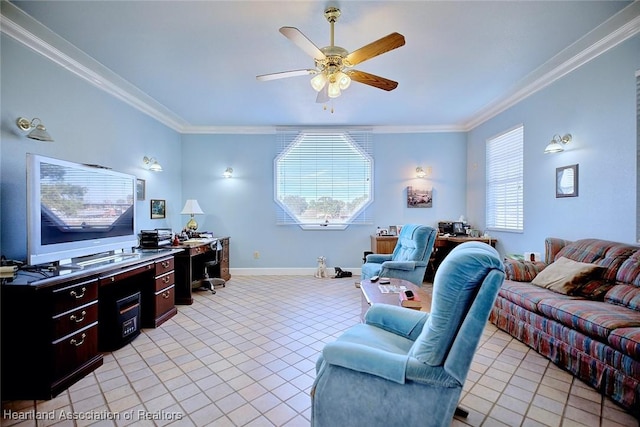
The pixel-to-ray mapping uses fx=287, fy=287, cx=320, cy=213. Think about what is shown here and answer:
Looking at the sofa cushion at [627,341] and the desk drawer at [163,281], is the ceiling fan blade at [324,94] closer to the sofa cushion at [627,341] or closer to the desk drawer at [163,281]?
the desk drawer at [163,281]

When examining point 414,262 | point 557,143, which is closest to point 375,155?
point 414,262

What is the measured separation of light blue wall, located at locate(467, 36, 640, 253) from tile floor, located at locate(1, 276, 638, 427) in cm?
148

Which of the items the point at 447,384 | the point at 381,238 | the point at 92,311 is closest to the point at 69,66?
the point at 92,311

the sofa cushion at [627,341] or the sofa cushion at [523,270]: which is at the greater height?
the sofa cushion at [523,270]

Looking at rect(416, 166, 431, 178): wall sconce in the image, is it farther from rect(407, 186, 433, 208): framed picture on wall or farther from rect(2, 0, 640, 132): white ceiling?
rect(2, 0, 640, 132): white ceiling

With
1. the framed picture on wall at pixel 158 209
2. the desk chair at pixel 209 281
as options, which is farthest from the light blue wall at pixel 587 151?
the framed picture on wall at pixel 158 209

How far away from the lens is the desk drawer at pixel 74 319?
1.99m

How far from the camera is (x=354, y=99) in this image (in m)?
4.07

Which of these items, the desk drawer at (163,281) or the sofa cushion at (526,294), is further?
the desk drawer at (163,281)

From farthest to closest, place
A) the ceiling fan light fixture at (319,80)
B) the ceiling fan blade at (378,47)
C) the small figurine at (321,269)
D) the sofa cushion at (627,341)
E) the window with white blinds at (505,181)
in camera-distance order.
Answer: the small figurine at (321,269) < the window with white blinds at (505,181) < the ceiling fan light fixture at (319,80) < the ceiling fan blade at (378,47) < the sofa cushion at (627,341)

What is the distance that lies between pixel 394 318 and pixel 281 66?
109 inches

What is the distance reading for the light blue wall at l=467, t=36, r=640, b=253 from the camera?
8.55 feet

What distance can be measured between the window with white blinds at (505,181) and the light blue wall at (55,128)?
539 centimetres

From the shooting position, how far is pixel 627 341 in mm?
1760
